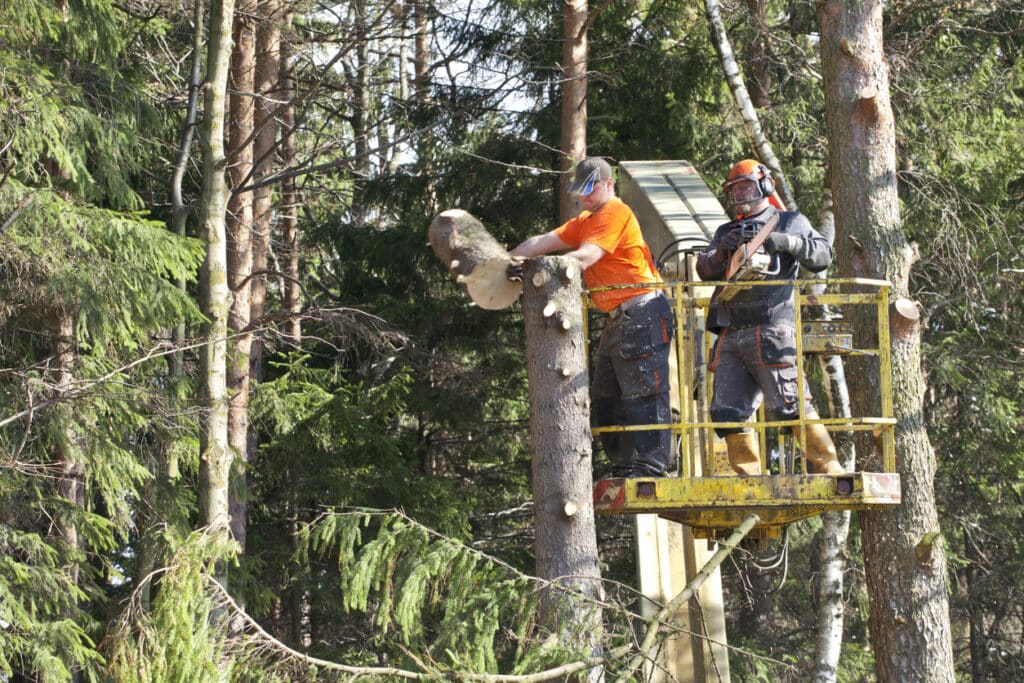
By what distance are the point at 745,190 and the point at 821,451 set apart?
1579mm

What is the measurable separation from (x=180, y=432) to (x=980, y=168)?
900 cm

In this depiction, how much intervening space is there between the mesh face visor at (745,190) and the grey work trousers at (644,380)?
0.74m

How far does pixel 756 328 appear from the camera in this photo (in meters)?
7.27

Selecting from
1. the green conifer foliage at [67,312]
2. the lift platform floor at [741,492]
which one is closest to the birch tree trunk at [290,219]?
the green conifer foliage at [67,312]

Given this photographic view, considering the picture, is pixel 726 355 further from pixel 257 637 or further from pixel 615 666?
pixel 257 637

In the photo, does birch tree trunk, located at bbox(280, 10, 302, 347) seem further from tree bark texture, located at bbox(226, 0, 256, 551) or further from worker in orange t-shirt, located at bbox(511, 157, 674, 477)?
worker in orange t-shirt, located at bbox(511, 157, 674, 477)

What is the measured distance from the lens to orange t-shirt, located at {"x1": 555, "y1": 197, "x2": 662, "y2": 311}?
6809mm

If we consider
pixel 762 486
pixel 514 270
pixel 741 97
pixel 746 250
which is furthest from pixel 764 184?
pixel 741 97

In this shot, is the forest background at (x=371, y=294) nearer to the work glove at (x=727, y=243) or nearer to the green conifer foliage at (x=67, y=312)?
the green conifer foliage at (x=67, y=312)

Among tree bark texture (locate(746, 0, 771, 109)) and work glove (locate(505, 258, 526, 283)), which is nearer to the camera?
work glove (locate(505, 258, 526, 283))

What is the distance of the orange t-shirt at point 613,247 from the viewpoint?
22.3ft

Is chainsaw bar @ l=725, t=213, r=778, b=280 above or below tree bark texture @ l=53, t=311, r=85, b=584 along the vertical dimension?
above

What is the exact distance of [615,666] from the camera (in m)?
5.76

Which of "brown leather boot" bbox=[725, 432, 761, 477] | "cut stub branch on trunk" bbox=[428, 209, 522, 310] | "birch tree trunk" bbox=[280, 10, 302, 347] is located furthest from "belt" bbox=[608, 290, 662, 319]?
"birch tree trunk" bbox=[280, 10, 302, 347]
